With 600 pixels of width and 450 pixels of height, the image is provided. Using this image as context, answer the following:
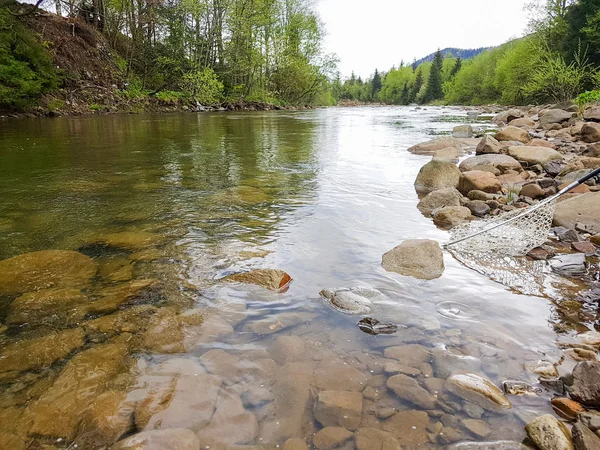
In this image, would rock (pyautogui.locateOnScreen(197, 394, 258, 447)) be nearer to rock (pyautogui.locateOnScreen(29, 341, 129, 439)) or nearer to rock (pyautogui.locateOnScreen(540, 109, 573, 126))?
rock (pyautogui.locateOnScreen(29, 341, 129, 439))

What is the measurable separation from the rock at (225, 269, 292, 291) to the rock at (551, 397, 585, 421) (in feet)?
5.67

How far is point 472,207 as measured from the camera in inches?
195

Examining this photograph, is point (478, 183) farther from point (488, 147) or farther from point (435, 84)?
point (435, 84)

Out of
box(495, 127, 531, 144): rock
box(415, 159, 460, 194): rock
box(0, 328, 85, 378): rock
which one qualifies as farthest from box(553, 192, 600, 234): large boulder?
box(495, 127, 531, 144): rock

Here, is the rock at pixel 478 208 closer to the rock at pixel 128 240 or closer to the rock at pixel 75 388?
the rock at pixel 128 240

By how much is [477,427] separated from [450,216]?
3185 millimetres

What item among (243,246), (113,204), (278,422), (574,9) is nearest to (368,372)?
(278,422)

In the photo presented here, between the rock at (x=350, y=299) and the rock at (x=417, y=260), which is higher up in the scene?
the rock at (x=417, y=260)

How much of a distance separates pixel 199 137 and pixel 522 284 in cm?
1049

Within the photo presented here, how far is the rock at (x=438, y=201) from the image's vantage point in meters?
4.93

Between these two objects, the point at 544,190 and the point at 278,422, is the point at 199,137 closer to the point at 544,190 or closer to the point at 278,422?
the point at 544,190

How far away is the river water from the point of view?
1.66 meters

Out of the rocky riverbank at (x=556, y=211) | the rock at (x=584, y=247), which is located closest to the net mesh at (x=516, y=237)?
the rocky riverbank at (x=556, y=211)

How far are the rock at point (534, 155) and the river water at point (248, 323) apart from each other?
11.0 feet
